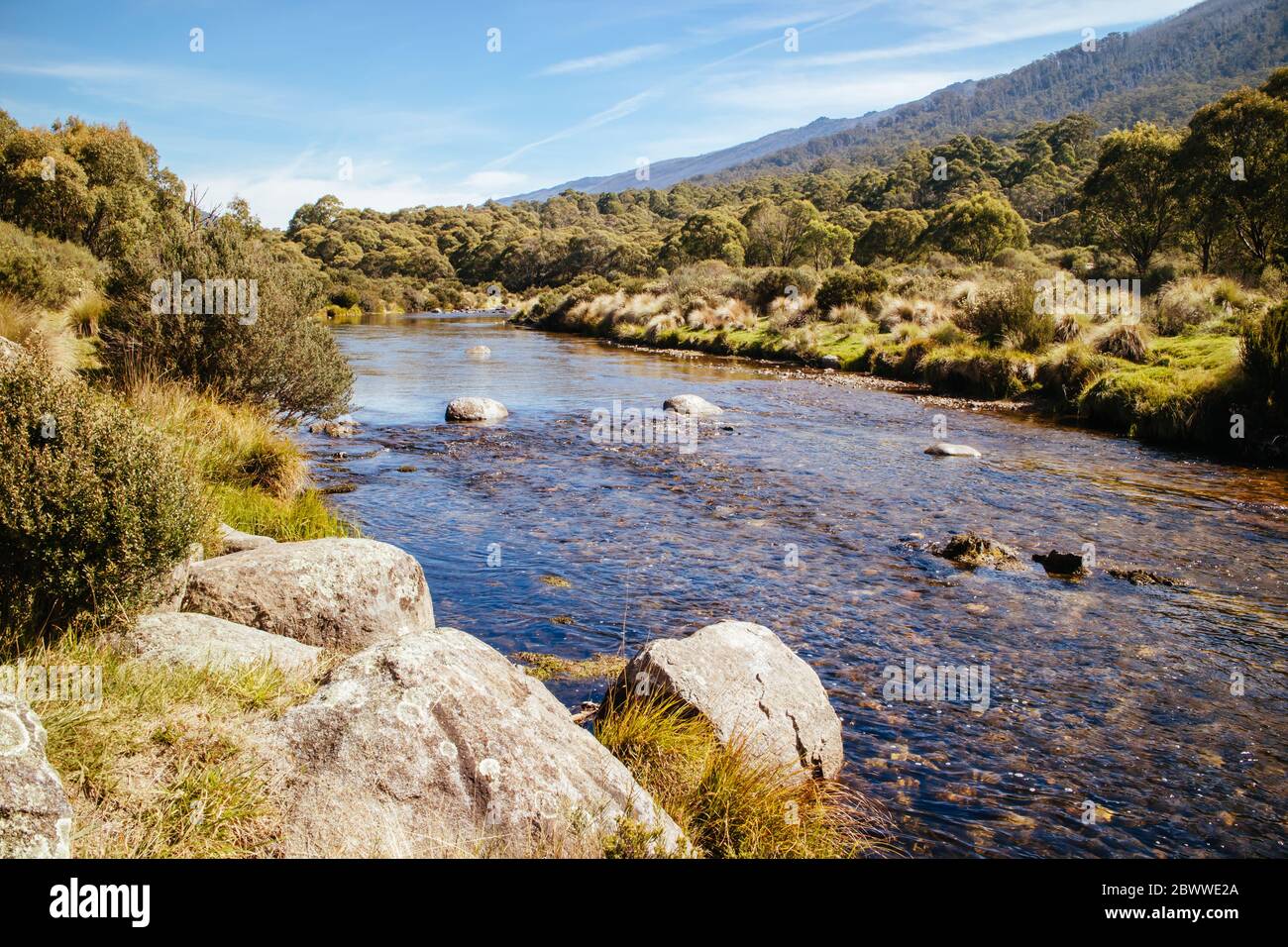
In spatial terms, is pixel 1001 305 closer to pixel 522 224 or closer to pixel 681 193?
pixel 522 224

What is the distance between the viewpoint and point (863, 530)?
465 inches

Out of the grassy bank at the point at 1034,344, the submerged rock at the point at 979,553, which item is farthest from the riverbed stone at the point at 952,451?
the submerged rock at the point at 979,553

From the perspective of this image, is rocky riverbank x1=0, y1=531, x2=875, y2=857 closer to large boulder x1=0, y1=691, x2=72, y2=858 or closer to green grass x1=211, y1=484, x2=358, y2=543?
large boulder x1=0, y1=691, x2=72, y2=858

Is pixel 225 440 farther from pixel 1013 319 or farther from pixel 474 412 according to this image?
pixel 1013 319

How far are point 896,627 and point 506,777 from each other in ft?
18.4

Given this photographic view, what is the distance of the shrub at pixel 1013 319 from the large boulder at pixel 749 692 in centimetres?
2300

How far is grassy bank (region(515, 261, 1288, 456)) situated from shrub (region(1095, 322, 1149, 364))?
0.03m

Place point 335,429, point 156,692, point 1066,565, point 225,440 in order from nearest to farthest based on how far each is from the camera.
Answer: point 156,692
point 1066,565
point 225,440
point 335,429

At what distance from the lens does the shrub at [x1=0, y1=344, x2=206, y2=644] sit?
190 inches

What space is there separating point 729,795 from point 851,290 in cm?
3758

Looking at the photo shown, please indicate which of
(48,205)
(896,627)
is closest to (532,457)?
(896,627)

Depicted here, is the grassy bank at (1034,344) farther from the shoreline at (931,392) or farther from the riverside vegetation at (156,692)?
the riverside vegetation at (156,692)

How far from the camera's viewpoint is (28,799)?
2889 millimetres

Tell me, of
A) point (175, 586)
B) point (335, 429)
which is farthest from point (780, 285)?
point (175, 586)
